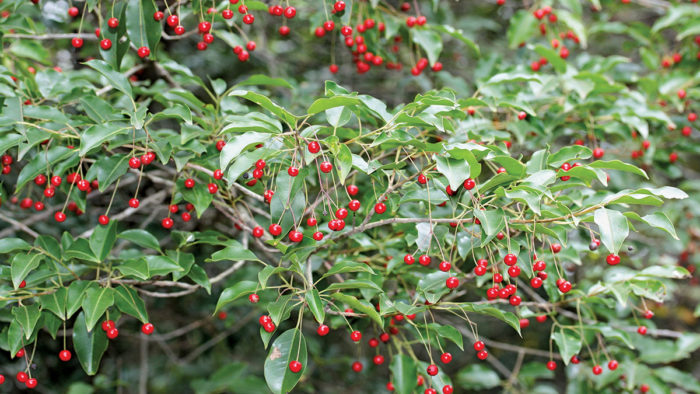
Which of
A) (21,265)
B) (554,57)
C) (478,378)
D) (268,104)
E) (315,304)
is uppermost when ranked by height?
(268,104)

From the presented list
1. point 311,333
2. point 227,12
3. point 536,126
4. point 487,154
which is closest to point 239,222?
point 227,12

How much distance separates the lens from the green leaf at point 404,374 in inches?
91.4

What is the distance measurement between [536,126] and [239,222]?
60.5 inches

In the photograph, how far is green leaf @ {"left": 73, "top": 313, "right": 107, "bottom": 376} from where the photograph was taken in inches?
84.4

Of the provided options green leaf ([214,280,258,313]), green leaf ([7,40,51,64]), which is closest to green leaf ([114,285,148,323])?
green leaf ([214,280,258,313])

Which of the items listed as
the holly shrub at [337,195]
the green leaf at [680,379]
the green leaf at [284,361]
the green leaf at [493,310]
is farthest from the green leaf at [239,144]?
the green leaf at [680,379]

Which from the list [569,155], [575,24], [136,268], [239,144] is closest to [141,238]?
[136,268]

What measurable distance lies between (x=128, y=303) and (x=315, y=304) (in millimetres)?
758

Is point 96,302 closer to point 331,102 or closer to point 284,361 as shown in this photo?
point 284,361

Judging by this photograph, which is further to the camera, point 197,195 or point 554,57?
point 554,57

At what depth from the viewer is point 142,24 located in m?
2.33

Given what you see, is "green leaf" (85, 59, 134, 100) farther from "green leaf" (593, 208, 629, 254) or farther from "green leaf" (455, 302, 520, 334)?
"green leaf" (593, 208, 629, 254)

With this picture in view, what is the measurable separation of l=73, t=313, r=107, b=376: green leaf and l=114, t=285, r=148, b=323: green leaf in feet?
0.58

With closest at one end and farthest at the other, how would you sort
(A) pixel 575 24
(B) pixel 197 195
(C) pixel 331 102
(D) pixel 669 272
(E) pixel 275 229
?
1. (C) pixel 331 102
2. (E) pixel 275 229
3. (B) pixel 197 195
4. (D) pixel 669 272
5. (A) pixel 575 24
